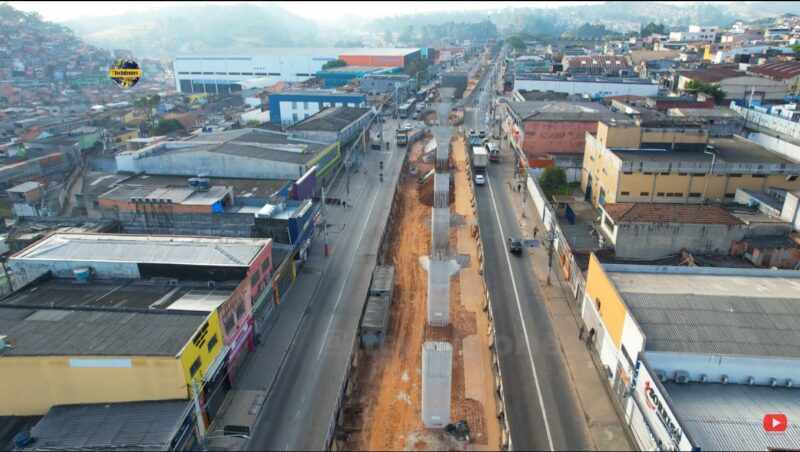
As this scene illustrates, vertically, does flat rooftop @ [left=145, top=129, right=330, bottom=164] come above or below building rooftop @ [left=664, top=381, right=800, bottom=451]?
above

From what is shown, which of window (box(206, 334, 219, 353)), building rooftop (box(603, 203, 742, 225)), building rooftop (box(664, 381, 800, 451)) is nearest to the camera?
building rooftop (box(664, 381, 800, 451))

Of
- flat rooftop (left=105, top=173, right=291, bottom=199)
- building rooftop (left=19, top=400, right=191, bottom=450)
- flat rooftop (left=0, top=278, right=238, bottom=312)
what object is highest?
flat rooftop (left=105, top=173, right=291, bottom=199)

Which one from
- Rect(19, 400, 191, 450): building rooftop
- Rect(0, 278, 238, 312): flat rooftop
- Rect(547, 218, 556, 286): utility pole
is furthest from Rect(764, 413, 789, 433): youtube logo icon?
Rect(0, 278, 238, 312): flat rooftop

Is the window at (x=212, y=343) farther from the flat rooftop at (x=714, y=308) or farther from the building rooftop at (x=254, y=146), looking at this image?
the building rooftop at (x=254, y=146)

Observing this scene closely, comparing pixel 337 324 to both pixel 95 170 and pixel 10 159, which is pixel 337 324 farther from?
pixel 10 159

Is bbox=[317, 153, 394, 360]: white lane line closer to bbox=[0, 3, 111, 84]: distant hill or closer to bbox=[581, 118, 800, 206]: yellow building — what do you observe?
bbox=[581, 118, 800, 206]: yellow building

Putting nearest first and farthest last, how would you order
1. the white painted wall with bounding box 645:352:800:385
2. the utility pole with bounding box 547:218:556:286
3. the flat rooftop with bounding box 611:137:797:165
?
the white painted wall with bounding box 645:352:800:385 → the utility pole with bounding box 547:218:556:286 → the flat rooftop with bounding box 611:137:797:165
